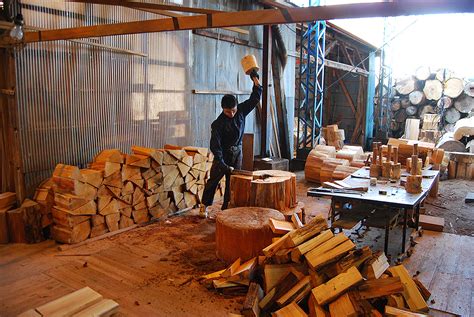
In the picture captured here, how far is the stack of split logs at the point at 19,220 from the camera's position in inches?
210

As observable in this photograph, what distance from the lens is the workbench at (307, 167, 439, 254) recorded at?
16.2 ft

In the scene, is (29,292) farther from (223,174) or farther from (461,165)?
(461,165)

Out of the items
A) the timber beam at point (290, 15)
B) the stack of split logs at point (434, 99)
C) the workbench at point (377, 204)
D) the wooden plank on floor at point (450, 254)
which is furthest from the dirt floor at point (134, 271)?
the stack of split logs at point (434, 99)

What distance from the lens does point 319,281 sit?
3752 millimetres

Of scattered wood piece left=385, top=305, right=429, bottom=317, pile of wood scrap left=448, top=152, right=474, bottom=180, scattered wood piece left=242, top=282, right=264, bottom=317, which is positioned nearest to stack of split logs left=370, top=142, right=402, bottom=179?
scattered wood piece left=385, top=305, right=429, bottom=317

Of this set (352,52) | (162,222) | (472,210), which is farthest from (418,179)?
(352,52)

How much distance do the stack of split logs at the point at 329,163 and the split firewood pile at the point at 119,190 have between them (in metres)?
3.12

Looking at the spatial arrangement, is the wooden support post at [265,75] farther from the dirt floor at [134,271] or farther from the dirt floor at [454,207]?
the dirt floor at [134,271]

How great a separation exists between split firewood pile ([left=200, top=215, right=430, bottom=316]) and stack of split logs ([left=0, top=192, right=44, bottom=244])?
2.71 meters

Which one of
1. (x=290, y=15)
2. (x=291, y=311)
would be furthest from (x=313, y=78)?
(x=291, y=311)

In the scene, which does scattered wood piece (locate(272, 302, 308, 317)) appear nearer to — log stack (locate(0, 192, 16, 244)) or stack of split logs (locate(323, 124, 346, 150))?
log stack (locate(0, 192, 16, 244))

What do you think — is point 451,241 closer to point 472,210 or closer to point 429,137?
point 472,210

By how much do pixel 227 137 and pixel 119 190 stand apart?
6.28 ft

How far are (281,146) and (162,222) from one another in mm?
5904
